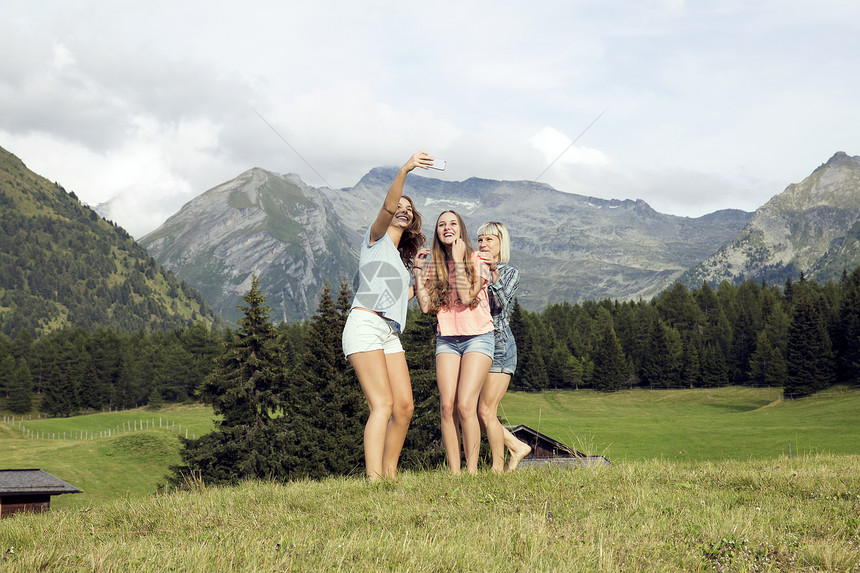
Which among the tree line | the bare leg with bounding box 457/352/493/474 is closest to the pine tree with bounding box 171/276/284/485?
the bare leg with bounding box 457/352/493/474

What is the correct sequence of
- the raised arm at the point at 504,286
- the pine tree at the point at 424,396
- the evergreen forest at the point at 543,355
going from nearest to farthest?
the raised arm at the point at 504,286, the pine tree at the point at 424,396, the evergreen forest at the point at 543,355

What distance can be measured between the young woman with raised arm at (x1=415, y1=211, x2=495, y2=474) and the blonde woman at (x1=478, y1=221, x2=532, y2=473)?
1.16 feet

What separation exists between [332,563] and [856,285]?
119 m

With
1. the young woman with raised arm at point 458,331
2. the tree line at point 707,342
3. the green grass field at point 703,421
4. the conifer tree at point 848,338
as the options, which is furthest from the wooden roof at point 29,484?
the conifer tree at point 848,338

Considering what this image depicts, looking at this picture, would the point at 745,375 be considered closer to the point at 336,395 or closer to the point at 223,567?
the point at 336,395

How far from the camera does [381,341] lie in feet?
24.1

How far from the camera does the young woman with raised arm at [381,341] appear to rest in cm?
725

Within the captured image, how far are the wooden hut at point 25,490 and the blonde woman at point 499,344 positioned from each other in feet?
94.0

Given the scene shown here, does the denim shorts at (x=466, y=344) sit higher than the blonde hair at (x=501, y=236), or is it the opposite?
the blonde hair at (x=501, y=236)

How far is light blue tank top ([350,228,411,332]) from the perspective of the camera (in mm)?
7383

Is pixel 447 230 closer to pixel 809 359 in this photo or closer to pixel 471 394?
pixel 471 394

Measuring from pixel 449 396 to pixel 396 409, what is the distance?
761 mm

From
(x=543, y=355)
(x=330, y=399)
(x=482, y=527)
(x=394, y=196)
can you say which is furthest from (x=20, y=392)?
(x=482, y=527)

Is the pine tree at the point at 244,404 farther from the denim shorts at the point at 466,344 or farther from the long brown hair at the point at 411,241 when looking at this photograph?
the long brown hair at the point at 411,241
